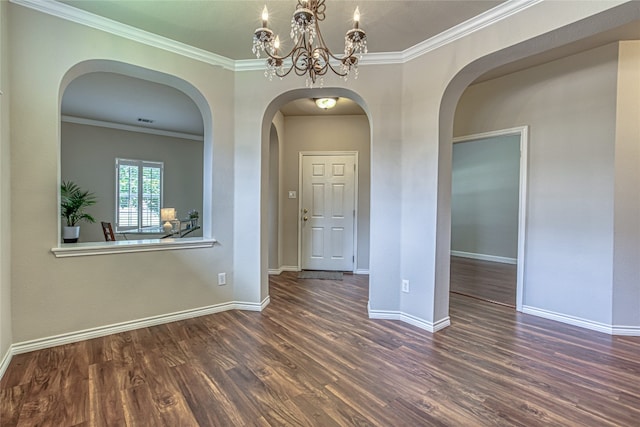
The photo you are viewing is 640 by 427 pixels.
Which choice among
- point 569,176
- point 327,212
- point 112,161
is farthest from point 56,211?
point 569,176

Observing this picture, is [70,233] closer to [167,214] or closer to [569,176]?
[167,214]

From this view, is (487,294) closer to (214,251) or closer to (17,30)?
(214,251)

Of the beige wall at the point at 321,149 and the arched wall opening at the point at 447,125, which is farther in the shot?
the beige wall at the point at 321,149

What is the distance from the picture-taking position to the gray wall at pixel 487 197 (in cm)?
619

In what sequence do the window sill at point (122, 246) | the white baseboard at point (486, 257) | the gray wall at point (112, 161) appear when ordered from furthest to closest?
the white baseboard at point (486, 257), the gray wall at point (112, 161), the window sill at point (122, 246)

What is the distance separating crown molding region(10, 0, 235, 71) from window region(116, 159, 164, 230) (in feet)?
14.2

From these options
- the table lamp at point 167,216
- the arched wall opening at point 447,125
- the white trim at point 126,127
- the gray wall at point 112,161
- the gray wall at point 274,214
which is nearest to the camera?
the arched wall opening at point 447,125

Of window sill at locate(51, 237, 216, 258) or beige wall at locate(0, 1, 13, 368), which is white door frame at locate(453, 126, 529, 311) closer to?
window sill at locate(51, 237, 216, 258)

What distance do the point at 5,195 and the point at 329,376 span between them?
2.57 m

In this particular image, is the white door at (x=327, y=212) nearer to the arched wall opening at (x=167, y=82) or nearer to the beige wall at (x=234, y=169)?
the beige wall at (x=234, y=169)

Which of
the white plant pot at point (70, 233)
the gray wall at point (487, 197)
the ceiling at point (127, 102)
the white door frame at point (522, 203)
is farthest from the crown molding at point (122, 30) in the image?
the gray wall at point (487, 197)

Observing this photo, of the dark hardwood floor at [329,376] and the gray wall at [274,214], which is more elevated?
the gray wall at [274,214]

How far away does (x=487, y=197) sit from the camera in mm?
6605

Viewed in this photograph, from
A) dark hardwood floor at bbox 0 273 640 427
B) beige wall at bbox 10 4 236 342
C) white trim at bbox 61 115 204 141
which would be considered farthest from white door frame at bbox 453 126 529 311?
white trim at bbox 61 115 204 141
